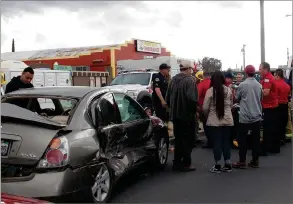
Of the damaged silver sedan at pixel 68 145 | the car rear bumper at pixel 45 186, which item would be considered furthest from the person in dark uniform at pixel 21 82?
the car rear bumper at pixel 45 186

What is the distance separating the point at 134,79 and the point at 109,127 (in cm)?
1080

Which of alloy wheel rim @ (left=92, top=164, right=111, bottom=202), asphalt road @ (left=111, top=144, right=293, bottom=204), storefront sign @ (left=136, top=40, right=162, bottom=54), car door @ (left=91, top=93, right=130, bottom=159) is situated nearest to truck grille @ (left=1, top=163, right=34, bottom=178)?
alloy wheel rim @ (left=92, top=164, right=111, bottom=202)

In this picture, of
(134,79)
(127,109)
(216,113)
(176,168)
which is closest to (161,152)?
(176,168)

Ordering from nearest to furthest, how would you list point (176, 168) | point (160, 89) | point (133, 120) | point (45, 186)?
point (45, 186), point (133, 120), point (176, 168), point (160, 89)

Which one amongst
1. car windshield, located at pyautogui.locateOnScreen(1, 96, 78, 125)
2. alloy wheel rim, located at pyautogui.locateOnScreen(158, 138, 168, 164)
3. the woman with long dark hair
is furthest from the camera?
alloy wheel rim, located at pyautogui.locateOnScreen(158, 138, 168, 164)

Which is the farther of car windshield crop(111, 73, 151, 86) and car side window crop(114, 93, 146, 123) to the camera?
car windshield crop(111, 73, 151, 86)

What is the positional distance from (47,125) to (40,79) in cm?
1508

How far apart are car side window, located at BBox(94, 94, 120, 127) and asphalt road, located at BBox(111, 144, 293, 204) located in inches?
38.6

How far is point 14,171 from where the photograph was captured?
410 centimetres

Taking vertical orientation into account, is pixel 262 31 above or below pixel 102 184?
above

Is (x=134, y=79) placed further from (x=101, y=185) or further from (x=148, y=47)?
(x=148, y=47)

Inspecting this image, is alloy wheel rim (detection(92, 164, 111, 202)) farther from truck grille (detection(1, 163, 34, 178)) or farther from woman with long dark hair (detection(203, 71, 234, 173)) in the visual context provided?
woman with long dark hair (detection(203, 71, 234, 173))

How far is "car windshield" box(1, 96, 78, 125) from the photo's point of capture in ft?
16.2

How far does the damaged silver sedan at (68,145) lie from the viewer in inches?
159
